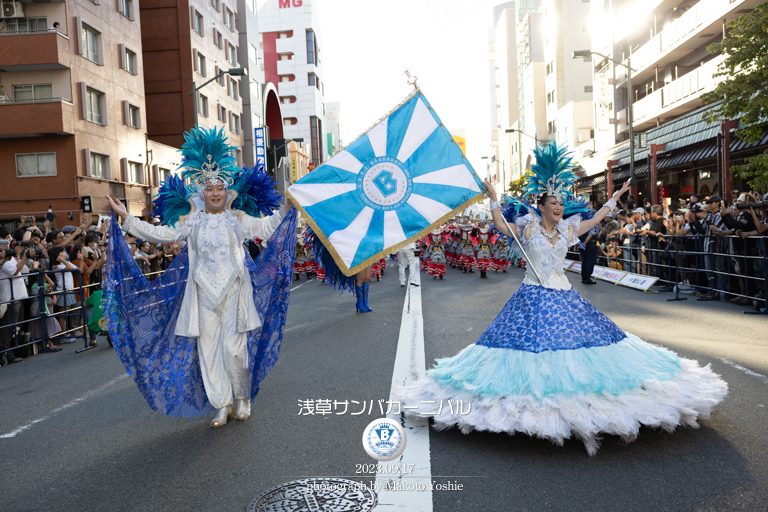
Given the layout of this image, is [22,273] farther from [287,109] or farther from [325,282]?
[287,109]

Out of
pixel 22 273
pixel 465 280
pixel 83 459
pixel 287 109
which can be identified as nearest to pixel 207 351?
pixel 83 459

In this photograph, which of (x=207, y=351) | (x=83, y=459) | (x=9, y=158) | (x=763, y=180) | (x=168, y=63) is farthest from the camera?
(x=168, y=63)

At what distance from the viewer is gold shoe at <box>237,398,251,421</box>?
16.6 feet

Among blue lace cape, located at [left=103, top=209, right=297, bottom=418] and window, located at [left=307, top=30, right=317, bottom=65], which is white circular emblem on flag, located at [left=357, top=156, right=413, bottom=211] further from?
window, located at [left=307, top=30, right=317, bottom=65]

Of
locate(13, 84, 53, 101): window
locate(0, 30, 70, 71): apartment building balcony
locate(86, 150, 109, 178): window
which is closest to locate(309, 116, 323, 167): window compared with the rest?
locate(86, 150, 109, 178): window

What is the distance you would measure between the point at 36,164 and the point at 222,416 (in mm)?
23756

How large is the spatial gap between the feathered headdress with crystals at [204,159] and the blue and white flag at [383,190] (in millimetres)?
575

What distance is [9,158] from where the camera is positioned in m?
24.9

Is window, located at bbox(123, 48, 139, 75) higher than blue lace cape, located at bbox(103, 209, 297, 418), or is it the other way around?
window, located at bbox(123, 48, 139, 75)

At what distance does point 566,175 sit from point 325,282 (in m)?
13.4

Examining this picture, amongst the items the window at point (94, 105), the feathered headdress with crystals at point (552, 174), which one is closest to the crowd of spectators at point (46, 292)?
the feathered headdress with crystals at point (552, 174)

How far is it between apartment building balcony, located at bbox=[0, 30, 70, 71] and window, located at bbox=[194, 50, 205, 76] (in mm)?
16322

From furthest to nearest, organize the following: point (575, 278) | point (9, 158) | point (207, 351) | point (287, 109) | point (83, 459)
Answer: point (287, 109) < point (9, 158) < point (575, 278) < point (207, 351) < point (83, 459)

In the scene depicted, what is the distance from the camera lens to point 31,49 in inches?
939
